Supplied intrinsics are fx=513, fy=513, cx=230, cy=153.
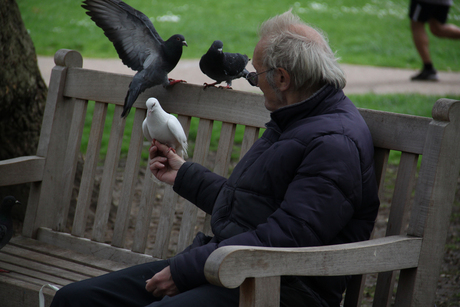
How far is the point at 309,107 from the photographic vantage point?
6.30 feet

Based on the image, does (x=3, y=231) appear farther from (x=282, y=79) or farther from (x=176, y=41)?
(x=282, y=79)

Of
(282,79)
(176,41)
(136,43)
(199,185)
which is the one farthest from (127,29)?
(282,79)

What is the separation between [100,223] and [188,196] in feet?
2.56

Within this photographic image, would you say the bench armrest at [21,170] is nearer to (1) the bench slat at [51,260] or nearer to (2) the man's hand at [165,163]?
(1) the bench slat at [51,260]

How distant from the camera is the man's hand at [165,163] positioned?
238cm

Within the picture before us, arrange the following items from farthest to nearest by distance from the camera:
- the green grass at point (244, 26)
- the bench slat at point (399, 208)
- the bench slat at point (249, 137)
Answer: the green grass at point (244, 26) → the bench slat at point (249, 137) → the bench slat at point (399, 208)

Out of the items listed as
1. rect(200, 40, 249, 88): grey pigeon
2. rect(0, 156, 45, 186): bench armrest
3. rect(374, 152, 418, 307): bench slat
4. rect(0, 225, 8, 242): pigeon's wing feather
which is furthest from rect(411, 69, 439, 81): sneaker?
rect(0, 225, 8, 242): pigeon's wing feather

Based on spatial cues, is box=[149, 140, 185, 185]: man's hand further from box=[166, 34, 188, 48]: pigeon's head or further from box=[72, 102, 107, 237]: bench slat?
box=[166, 34, 188, 48]: pigeon's head

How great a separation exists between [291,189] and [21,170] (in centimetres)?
173

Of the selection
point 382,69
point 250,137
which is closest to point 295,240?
point 250,137

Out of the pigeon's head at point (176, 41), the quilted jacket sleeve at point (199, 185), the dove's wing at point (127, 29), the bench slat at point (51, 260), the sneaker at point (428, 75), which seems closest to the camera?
the quilted jacket sleeve at point (199, 185)

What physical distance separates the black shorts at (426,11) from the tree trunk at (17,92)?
565 cm

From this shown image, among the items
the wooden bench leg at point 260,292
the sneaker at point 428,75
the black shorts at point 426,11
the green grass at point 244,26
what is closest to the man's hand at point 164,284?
the wooden bench leg at point 260,292

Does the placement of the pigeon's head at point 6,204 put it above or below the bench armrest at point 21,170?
below
